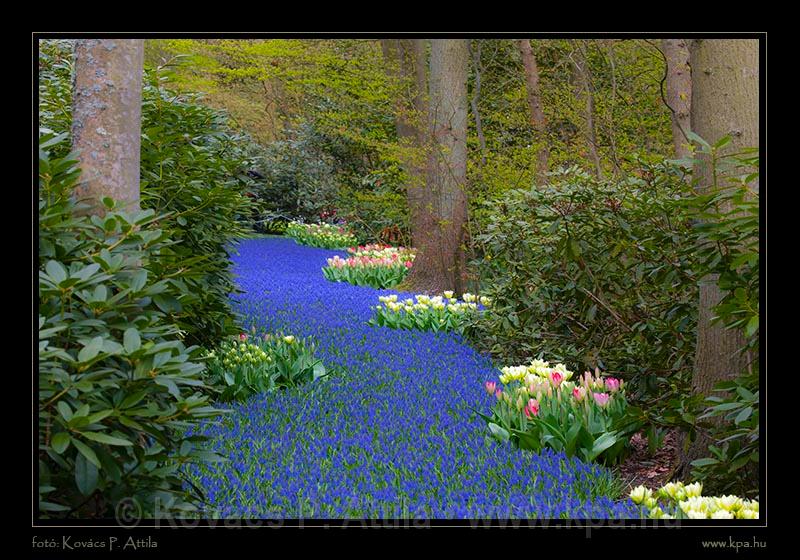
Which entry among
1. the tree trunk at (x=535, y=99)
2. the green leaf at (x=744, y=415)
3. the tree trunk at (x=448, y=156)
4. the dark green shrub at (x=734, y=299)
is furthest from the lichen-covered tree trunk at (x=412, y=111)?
the green leaf at (x=744, y=415)

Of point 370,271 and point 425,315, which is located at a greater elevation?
point 370,271

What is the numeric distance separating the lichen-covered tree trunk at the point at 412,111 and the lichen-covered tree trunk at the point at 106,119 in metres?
7.33

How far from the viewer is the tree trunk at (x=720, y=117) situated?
140 inches

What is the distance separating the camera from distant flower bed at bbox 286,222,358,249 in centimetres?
1783

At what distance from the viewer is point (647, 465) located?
4.17 meters

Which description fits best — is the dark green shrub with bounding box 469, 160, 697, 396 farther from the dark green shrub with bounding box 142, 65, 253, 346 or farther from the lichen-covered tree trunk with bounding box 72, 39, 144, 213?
the lichen-covered tree trunk with bounding box 72, 39, 144, 213

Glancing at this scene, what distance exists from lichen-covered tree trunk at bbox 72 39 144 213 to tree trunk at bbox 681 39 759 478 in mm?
2340

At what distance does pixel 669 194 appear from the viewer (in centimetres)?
522

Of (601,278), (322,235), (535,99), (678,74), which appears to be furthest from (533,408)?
(322,235)

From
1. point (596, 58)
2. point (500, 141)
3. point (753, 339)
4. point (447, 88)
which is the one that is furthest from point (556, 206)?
point (596, 58)

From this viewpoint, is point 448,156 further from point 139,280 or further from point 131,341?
point 131,341

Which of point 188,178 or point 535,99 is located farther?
point 535,99

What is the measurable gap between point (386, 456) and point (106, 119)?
195 centimetres
